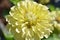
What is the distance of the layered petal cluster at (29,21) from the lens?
36cm

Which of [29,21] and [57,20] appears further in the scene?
→ [57,20]

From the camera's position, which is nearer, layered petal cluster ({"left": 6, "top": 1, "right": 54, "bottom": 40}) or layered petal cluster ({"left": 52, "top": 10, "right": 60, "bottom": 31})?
layered petal cluster ({"left": 6, "top": 1, "right": 54, "bottom": 40})

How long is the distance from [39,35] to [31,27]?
0.08 feet

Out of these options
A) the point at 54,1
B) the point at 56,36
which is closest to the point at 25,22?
the point at 56,36

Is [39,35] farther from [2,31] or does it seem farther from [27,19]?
[2,31]

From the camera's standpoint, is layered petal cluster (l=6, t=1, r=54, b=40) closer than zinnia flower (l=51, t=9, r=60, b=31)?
Yes

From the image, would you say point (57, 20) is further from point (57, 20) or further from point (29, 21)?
point (29, 21)

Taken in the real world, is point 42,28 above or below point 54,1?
below

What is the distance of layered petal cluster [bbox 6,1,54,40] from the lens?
14.2 inches

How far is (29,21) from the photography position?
1.24 feet

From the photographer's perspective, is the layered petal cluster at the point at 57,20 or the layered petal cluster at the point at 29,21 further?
the layered petal cluster at the point at 57,20

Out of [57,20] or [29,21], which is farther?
[57,20]

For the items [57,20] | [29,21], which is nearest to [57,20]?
[57,20]

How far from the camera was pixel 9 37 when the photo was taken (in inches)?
17.2
